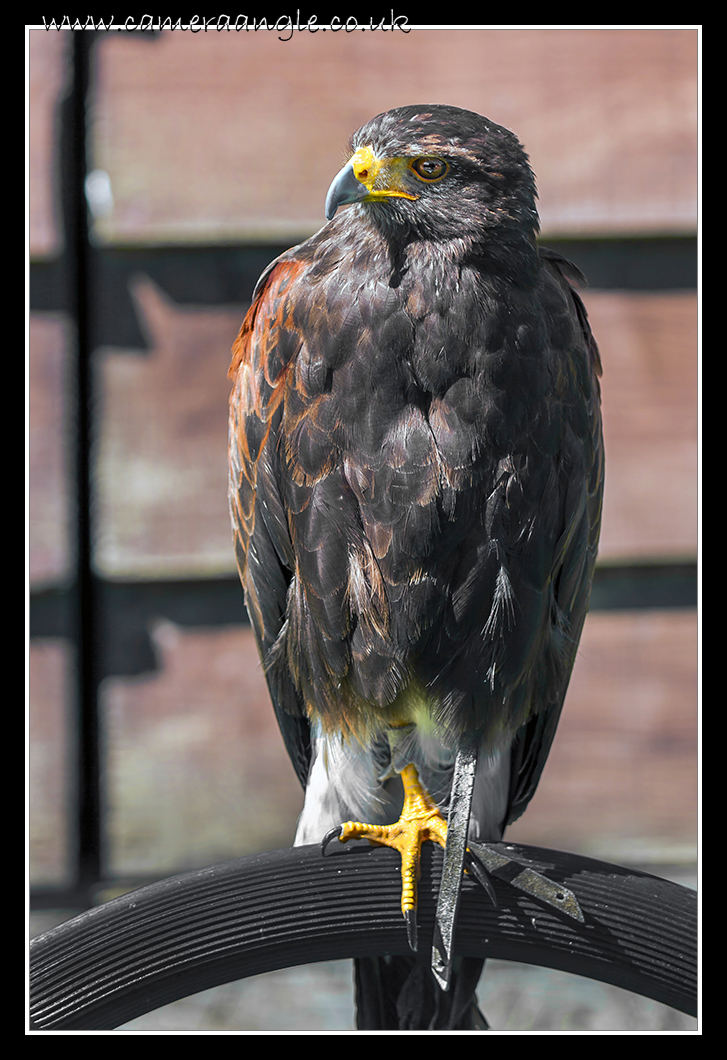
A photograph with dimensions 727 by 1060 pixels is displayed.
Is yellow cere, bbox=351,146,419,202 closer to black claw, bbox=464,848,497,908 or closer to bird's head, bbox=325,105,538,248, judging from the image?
bird's head, bbox=325,105,538,248

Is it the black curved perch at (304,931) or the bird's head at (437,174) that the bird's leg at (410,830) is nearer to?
the black curved perch at (304,931)

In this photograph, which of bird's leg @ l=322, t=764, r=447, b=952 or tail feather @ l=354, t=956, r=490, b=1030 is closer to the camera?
bird's leg @ l=322, t=764, r=447, b=952

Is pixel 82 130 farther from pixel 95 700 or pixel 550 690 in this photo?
pixel 550 690

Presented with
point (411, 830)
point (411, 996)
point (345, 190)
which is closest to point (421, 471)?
point (345, 190)

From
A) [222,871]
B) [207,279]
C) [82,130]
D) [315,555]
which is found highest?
[82,130]

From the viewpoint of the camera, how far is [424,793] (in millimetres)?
1423

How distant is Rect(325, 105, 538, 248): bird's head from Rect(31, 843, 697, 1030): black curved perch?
2.94ft

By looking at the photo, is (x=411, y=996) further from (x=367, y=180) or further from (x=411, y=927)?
(x=367, y=180)

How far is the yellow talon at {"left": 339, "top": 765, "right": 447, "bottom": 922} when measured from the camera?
129 centimetres

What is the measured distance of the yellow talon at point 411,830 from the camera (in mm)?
1294

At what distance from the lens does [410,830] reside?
4.38 ft

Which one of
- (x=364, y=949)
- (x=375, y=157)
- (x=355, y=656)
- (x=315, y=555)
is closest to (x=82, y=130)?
(x=375, y=157)

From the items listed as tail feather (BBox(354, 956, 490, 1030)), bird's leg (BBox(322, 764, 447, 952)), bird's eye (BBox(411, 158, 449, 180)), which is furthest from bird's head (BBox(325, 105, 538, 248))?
tail feather (BBox(354, 956, 490, 1030))

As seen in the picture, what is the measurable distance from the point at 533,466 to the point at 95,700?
156 cm
